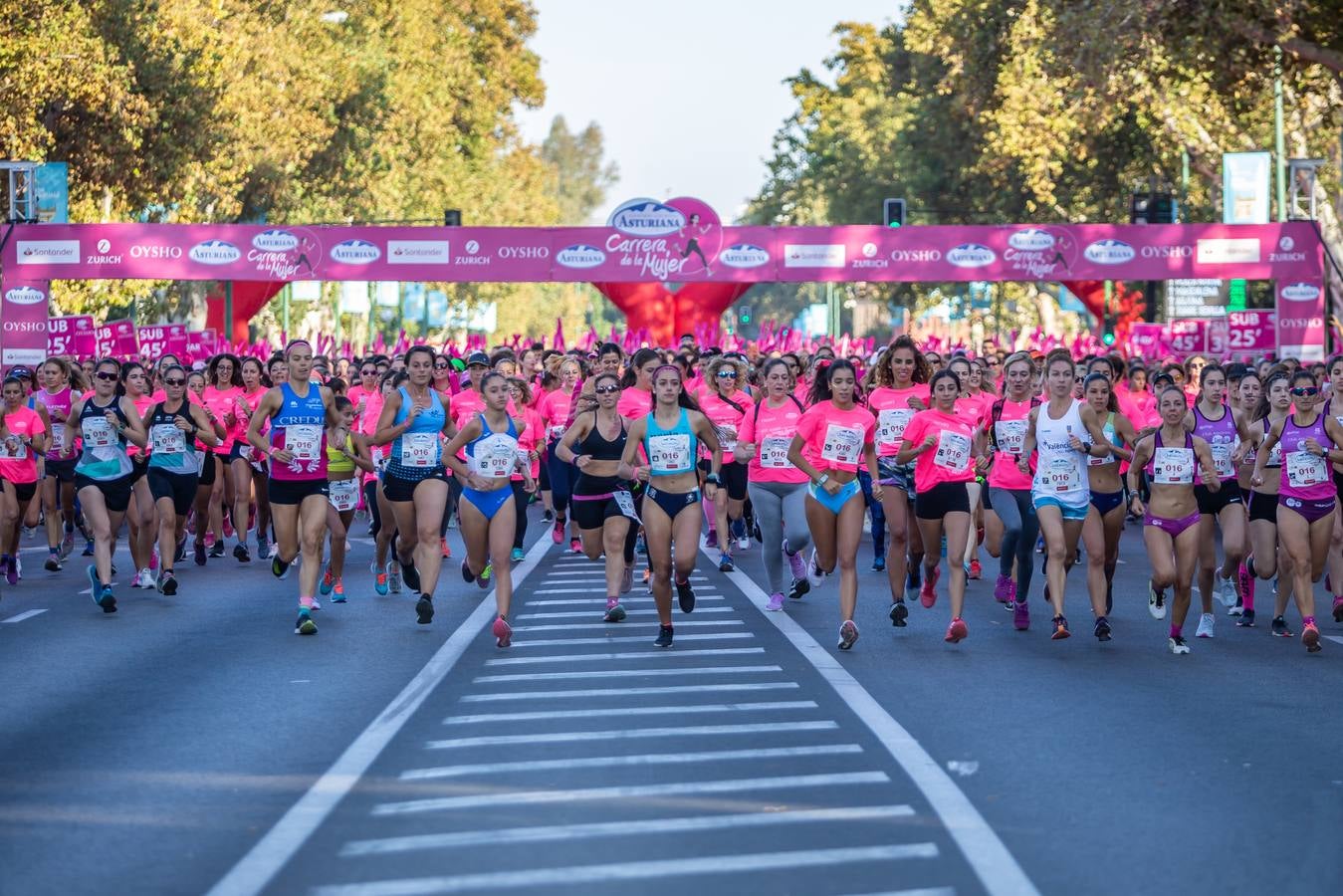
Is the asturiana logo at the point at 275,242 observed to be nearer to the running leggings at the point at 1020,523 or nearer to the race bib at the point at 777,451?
the race bib at the point at 777,451

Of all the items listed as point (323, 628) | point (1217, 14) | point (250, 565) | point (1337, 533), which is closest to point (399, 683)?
point (323, 628)

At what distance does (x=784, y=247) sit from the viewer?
35406 mm

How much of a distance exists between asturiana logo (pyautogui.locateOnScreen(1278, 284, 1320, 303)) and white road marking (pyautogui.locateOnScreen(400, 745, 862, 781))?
2608cm

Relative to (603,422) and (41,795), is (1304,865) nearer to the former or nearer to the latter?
(41,795)

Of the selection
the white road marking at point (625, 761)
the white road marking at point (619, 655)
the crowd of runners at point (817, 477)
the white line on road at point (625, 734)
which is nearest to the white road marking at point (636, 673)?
the white road marking at point (619, 655)

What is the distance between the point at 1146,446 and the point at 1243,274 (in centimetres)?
2247

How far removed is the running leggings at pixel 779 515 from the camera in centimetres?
1492

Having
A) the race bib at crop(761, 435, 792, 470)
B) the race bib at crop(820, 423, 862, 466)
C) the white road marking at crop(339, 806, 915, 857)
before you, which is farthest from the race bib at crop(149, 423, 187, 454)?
the white road marking at crop(339, 806, 915, 857)

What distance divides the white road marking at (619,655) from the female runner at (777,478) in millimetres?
1945

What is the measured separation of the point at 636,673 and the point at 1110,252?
24.6m

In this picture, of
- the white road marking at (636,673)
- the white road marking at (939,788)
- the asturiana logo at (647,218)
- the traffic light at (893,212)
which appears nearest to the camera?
the white road marking at (939,788)

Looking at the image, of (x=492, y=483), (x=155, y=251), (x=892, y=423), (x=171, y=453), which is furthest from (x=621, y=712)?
(x=155, y=251)

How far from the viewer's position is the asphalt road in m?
7.11

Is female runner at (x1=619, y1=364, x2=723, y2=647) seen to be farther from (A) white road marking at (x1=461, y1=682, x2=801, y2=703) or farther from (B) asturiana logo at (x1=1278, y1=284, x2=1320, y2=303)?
(B) asturiana logo at (x1=1278, y1=284, x2=1320, y2=303)
